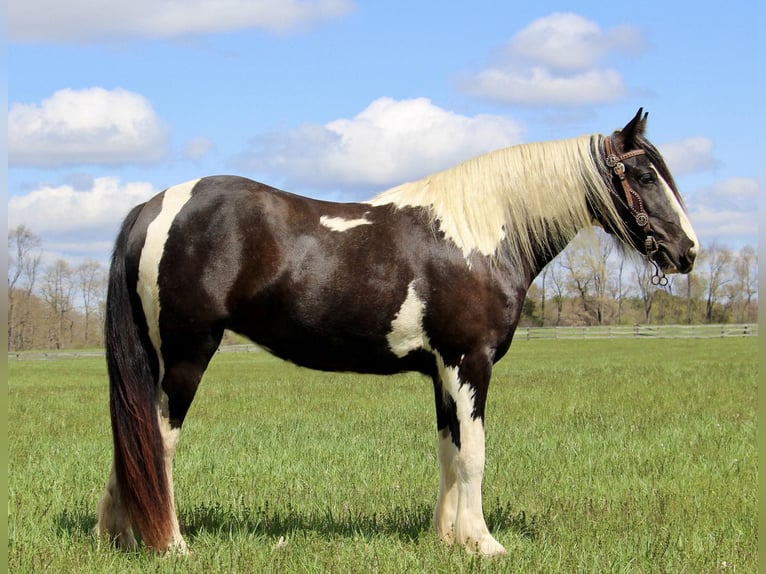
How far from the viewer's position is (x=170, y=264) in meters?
5.19

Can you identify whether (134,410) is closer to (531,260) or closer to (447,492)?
(447,492)

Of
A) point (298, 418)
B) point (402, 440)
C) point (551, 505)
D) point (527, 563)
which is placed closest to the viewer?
point (527, 563)

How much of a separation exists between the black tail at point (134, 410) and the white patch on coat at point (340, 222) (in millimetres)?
1343

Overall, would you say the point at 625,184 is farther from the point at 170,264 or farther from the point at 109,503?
the point at 109,503

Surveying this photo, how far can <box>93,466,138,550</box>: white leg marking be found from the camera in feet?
17.2

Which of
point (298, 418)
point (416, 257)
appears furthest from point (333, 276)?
point (298, 418)

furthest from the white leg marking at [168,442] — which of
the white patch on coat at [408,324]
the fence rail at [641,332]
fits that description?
the fence rail at [641,332]

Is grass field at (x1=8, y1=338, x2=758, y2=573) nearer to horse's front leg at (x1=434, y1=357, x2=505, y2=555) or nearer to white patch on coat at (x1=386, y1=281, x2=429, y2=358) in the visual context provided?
horse's front leg at (x1=434, y1=357, x2=505, y2=555)

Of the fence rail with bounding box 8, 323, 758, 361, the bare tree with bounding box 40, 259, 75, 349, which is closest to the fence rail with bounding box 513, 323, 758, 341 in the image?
the fence rail with bounding box 8, 323, 758, 361

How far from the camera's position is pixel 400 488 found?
6.90 metres

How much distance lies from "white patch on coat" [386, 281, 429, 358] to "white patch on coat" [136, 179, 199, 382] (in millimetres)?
1567

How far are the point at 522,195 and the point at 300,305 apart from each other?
5.85ft

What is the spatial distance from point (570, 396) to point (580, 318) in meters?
62.0

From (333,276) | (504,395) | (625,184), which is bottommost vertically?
(504,395)
